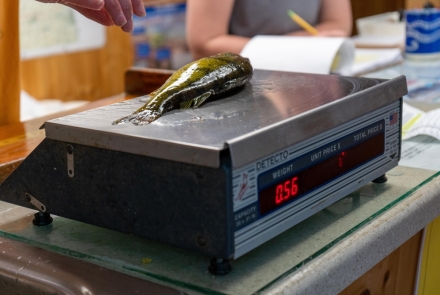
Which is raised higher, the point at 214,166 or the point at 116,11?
the point at 116,11

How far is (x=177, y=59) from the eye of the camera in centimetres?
347

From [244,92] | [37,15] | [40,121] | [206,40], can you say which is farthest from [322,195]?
[37,15]

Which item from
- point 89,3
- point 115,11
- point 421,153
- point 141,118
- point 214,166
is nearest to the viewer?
point 214,166

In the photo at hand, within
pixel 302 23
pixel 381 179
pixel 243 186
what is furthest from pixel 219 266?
pixel 302 23

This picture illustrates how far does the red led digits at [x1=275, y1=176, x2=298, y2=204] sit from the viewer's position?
0.69 metres

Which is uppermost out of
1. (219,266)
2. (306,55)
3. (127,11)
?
(127,11)

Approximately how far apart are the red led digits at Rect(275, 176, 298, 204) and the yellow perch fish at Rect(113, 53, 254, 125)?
0.51 feet

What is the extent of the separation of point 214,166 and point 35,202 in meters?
0.28

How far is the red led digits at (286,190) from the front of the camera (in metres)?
0.69

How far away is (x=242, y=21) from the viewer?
2.36 metres

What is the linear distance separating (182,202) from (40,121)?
0.68 metres

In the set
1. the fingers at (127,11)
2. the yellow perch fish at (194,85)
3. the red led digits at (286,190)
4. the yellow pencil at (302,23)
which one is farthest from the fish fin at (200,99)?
the yellow pencil at (302,23)

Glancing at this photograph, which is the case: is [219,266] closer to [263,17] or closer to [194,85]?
[194,85]

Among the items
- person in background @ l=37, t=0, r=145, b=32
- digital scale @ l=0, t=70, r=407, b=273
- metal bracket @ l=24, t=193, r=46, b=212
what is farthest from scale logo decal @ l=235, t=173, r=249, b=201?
person in background @ l=37, t=0, r=145, b=32
